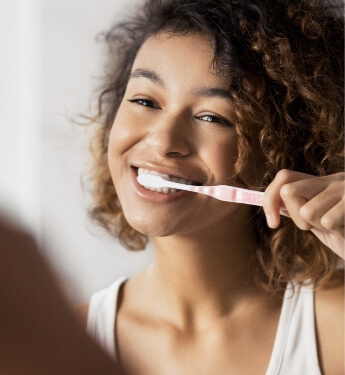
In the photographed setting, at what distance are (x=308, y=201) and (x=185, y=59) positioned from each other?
203 millimetres

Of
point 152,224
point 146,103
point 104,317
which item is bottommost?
point 104,317

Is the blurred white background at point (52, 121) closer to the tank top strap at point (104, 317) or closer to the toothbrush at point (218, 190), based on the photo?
the tank top strap at point (104, 317)

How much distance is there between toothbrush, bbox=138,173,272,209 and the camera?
0.54m

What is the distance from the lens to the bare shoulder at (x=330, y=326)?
0.67m

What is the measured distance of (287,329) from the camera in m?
0.69

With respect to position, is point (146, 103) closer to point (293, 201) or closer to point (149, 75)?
point (149, 75)

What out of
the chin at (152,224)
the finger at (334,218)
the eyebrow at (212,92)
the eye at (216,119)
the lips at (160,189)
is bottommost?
the chin at (152,224)

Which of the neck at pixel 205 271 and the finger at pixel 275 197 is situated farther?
the neck at pixel 205 271

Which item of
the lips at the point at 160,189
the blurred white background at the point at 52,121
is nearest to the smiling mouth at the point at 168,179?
the lips at the point at 160,189

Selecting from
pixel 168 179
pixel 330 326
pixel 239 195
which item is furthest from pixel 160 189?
pixel 330 326

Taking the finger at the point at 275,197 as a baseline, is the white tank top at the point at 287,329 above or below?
below

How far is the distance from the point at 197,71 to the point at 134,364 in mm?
304

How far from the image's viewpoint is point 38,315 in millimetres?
583

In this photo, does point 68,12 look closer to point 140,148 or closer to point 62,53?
point 62,53
